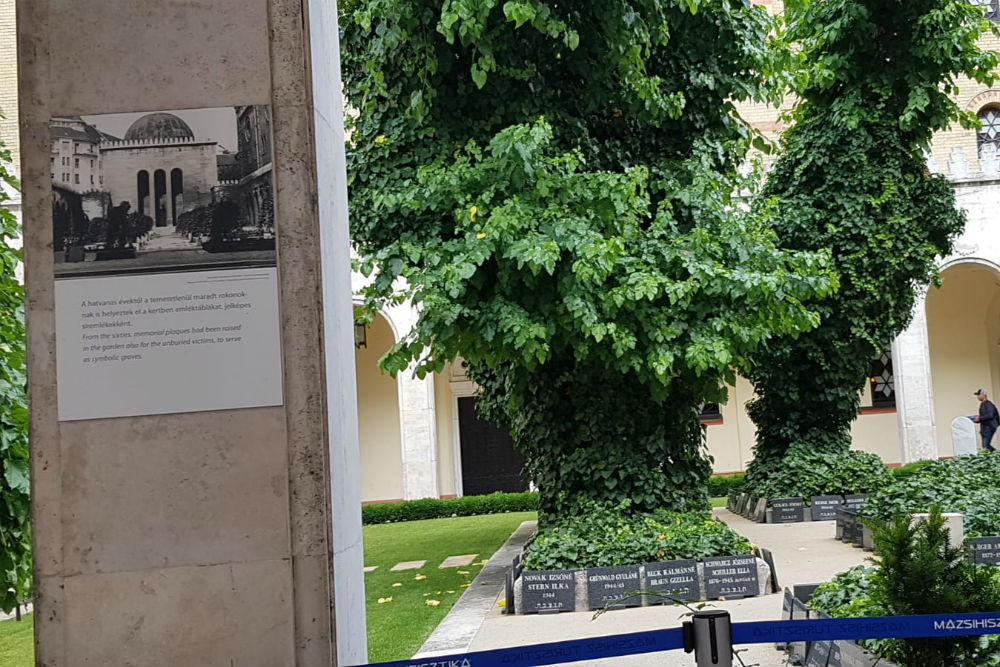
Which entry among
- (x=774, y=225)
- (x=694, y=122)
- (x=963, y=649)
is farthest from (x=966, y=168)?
(x=963, y=649)

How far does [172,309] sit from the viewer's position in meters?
3.98

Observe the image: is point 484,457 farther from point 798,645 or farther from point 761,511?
Result: point 798,645

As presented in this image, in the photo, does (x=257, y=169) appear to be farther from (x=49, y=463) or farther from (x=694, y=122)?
(x=694, y=122)

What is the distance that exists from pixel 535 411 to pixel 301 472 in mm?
7550

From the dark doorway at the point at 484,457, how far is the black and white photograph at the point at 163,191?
23749 mm

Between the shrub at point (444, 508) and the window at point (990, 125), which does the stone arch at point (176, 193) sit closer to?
the shrub at point (444, 508)

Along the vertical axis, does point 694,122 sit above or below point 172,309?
above

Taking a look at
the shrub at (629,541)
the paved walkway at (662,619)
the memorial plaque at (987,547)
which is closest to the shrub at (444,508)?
the paved walkway at (662,619)

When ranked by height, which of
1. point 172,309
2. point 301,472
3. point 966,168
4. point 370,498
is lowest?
point 370,498

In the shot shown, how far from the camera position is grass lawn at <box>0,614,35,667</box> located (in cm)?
907

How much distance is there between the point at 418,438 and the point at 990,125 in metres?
18.3

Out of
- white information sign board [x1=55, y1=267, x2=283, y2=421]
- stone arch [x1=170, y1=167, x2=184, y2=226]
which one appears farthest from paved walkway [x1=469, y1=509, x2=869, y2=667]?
stone arch [x1=170, y1=167, x2=184, y2=226]

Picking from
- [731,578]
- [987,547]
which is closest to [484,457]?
[731,578]

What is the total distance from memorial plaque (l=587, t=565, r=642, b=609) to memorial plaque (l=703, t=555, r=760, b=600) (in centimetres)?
64
